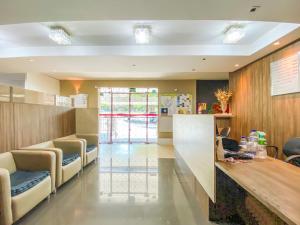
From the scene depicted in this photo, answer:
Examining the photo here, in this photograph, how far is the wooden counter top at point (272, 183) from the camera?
1.22 meters

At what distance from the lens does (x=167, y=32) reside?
3.77 metres

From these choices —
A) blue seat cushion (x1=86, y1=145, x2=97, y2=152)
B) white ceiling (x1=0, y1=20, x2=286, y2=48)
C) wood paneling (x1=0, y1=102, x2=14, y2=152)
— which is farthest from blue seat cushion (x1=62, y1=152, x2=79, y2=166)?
white ceiling (x1=0, y1=20, x2=286, y2=48)

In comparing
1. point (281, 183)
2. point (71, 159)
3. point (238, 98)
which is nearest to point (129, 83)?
point (238, 98)

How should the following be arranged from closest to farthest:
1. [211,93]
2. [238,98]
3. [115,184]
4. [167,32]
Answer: [167,32] → [115,184] → [238,98] → [211,93]

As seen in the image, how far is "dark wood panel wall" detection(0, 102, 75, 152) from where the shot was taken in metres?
3.43

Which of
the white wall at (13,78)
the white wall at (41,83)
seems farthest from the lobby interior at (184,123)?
the white wall at (13,78)

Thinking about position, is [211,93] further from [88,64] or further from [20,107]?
[20,107]

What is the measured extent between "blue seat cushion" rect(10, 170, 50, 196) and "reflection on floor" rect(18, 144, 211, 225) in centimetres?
43

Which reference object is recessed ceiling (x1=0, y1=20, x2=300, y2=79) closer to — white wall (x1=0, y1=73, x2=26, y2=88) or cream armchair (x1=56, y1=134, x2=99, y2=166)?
white wall (x1=0, y1=73, x2=26, y2=88)

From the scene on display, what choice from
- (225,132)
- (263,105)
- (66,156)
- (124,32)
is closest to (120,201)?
(66,156)

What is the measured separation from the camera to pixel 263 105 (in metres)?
4.66

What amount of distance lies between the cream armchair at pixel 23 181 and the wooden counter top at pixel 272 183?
2.38 m

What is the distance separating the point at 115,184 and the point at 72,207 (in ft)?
3.58

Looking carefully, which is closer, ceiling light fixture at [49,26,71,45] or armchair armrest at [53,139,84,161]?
ceiling light fixture at [49,26,71,45]
